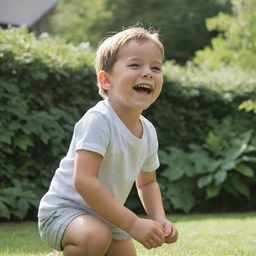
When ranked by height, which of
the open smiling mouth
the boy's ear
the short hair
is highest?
the short hair

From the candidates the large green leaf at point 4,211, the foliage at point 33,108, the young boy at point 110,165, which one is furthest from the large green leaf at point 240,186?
the young boy at point 110,165

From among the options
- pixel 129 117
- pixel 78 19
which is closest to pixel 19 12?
pixel 78 19

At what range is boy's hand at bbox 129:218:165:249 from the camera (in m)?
2.74

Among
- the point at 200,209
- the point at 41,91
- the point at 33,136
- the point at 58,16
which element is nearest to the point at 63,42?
the point at 41,91

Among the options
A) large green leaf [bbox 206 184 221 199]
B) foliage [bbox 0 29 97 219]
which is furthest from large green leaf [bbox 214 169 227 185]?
foliage [bbox 0 29 97 219]

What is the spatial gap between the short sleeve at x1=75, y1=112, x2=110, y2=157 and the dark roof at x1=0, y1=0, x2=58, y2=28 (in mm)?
16455

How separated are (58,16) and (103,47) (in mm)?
32972

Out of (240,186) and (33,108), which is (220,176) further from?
(33,108)

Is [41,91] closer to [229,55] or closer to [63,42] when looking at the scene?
[63,42]

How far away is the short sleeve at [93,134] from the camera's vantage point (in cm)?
281

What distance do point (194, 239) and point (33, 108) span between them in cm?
277

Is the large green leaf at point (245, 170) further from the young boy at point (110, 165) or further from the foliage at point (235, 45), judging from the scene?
the young boy at point (110, 165)

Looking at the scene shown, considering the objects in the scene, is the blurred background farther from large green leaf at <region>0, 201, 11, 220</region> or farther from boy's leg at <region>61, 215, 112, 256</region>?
boy's leg at <region>61, 215, 112, 256</region>

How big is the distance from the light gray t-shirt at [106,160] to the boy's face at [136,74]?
13 centimetres
